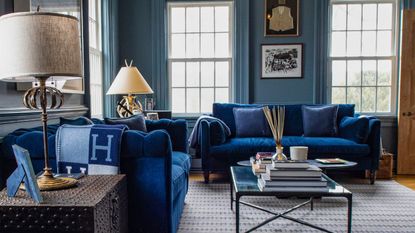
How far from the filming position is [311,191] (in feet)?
6.20

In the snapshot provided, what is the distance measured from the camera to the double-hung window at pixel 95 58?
3.98 meters

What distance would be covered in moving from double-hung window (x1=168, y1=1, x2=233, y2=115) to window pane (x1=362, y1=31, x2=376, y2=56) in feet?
6.28

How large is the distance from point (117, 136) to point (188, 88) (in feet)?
10.5

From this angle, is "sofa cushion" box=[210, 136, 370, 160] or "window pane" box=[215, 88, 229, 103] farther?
"window pane" box=[215, 88, 229, 103]

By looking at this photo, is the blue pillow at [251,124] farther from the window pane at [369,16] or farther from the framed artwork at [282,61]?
the window pane at [369,16]

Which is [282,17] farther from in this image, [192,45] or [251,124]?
[251,124]

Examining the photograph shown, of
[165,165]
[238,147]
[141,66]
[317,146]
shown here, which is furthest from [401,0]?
[165,165]

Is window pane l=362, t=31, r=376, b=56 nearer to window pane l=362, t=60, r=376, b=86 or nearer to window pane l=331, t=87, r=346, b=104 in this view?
window pane l=362, t=60, r=376, b=86

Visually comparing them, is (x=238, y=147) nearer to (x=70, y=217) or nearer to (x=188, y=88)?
(x=188, y=88)

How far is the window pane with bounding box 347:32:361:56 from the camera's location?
4.78 m

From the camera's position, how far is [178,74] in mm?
4941

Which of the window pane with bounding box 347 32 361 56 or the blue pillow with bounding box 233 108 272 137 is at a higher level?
the window pane with bounding box 347 32 361 56

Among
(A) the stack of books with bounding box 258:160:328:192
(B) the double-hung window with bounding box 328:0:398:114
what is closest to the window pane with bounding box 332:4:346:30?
(B) the double-hung window with bounding box 328:0:398:114

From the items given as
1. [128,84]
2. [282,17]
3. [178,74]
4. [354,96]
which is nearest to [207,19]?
[178,74]
